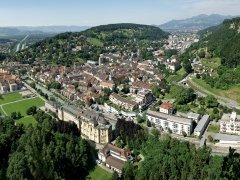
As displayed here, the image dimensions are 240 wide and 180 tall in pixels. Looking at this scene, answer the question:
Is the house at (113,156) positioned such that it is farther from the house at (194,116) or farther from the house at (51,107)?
the house at (51,107)

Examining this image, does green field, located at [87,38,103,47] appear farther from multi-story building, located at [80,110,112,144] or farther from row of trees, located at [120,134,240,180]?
row of trees, located at [120,134,240,180]

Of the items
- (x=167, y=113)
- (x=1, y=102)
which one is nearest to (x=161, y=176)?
(x=167, y=113)

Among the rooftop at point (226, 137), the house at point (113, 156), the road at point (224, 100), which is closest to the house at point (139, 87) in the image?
the road at point (224, 100)

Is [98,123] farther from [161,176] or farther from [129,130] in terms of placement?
[161,176]

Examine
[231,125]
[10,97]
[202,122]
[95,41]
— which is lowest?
[10,97]

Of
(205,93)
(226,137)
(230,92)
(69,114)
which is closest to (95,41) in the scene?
(205,93)

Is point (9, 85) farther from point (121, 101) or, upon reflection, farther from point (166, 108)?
point (166, 108)
